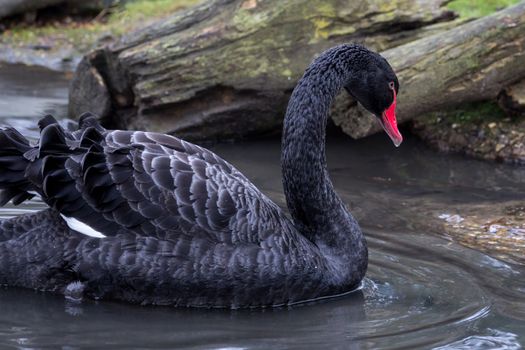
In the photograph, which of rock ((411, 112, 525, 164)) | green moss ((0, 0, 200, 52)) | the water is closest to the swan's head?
the water

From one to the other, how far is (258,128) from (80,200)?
3418 mm

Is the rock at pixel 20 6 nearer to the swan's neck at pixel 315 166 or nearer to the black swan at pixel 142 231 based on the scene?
the black swan at pixel 142 231

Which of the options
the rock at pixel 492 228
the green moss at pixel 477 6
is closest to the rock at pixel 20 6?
the green moss at pixel 477 6

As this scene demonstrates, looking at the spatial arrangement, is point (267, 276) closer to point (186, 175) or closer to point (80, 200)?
point (186, 175)

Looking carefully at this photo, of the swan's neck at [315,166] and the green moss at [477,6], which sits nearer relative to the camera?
the swan's neck at [315,166]

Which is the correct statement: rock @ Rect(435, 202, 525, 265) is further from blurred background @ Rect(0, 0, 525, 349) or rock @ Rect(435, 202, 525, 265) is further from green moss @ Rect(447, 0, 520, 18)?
green moss @ Rect(447, 0, 520, 18)

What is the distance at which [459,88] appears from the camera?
7.43 meters

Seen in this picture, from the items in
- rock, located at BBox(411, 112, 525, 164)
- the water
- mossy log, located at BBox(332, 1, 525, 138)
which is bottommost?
the water

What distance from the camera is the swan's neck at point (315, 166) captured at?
5074mm

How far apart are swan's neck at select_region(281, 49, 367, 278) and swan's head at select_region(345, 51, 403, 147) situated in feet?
0.42

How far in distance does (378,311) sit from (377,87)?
122cm

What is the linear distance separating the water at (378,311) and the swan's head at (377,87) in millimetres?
749

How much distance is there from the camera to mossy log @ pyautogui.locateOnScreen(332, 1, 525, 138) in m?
Answer: 7.27

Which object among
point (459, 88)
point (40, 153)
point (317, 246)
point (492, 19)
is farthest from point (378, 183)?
point (40, 153)
